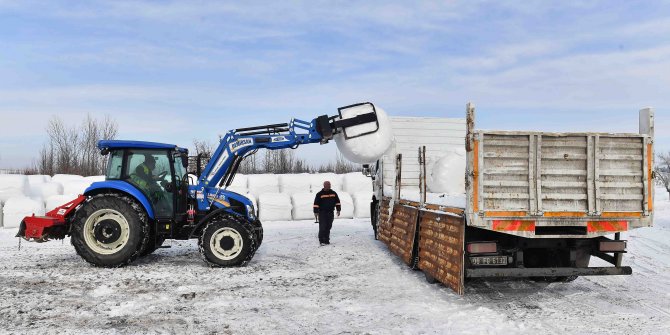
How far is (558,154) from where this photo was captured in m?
5.34

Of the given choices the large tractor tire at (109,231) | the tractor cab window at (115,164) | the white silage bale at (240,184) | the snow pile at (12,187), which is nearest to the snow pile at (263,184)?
the white silage bale at (240,184)

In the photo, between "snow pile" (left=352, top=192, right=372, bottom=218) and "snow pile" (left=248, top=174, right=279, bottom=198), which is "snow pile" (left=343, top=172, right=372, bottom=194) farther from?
"snow pile" (left=248, top=174, right=279, bottom=198)

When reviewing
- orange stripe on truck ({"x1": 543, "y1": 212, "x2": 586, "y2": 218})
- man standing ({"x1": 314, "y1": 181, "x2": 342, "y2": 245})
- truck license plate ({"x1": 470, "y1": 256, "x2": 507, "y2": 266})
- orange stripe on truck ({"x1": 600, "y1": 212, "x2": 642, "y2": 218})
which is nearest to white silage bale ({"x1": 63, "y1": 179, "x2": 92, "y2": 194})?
man standing ({"x1": 314, "y1": 181, "x2": 342, "y2": 245})

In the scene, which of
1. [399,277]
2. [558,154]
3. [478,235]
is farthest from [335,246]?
[558,154]

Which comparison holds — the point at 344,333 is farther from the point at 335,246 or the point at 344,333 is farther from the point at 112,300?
→ the point at 335,246

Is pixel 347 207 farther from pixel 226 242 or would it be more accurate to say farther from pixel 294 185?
pixel 226 242

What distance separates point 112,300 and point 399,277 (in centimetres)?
395

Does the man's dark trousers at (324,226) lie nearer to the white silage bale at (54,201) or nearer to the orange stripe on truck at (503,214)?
the orange stripe on truck at (503,214)

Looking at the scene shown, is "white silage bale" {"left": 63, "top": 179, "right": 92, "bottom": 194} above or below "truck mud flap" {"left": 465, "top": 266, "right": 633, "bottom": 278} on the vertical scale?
above

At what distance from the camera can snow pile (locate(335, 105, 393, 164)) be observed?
24.3 feet

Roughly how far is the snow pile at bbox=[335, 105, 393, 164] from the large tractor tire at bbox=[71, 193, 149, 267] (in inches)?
141

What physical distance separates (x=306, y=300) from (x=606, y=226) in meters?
3.62

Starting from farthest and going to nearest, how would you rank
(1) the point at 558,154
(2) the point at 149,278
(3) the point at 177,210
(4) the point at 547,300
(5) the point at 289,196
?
1. (5) the point at 289,196
2. (3) the point at 177,210
3. (2) the point at 149,278
4. (4) the point at 547,300
5. (1) the point at 558,154

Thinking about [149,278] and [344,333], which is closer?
[344,333]
